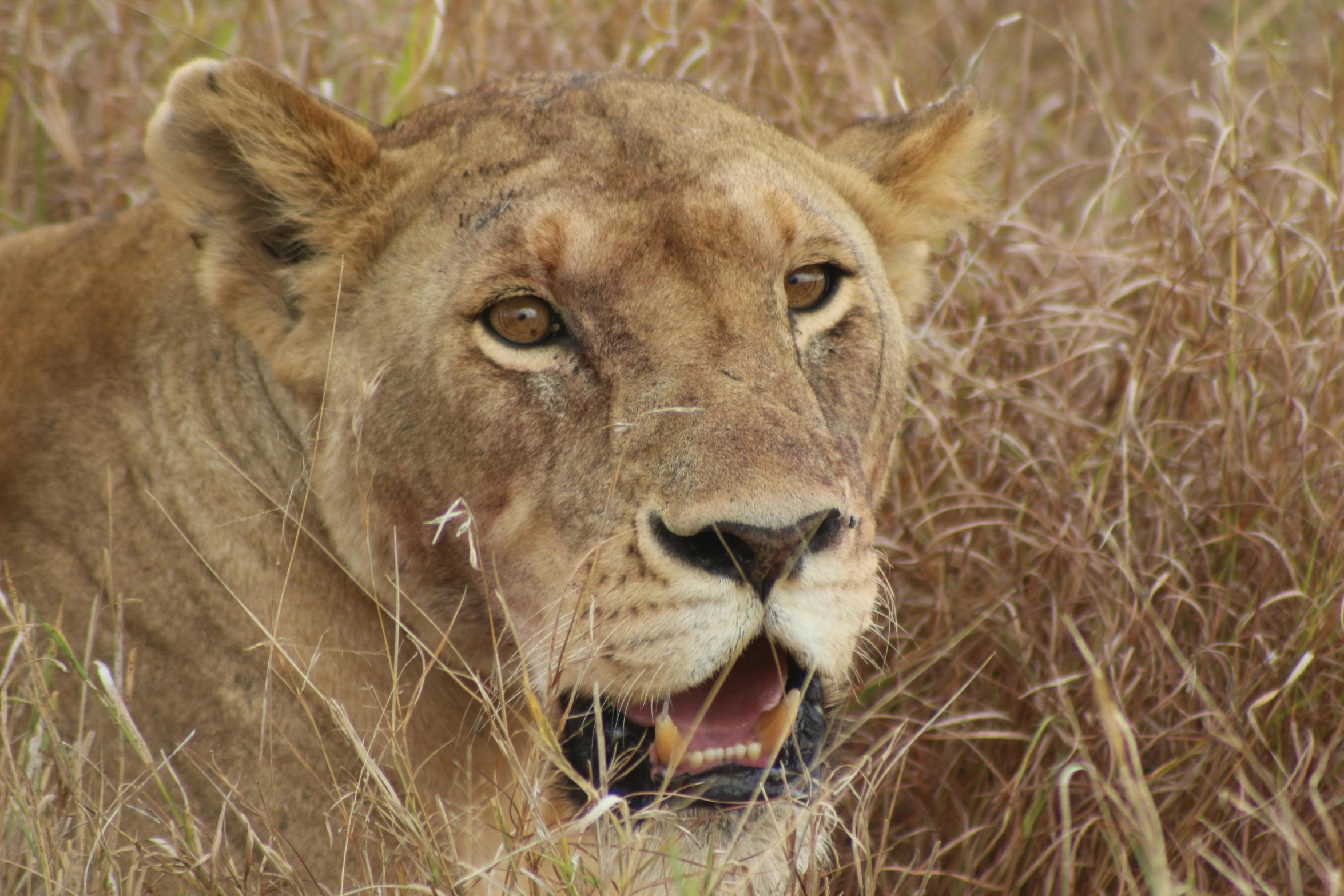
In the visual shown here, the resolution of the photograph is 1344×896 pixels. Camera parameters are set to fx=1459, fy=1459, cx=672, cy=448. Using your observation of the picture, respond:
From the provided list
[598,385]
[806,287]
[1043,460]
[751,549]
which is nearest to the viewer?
[751,549]

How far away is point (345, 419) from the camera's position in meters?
2.92

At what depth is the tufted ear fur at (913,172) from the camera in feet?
11.2

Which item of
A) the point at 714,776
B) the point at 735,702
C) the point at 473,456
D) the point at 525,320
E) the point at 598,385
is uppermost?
the point at 525,320

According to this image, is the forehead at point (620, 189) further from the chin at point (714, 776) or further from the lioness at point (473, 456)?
the chin at point (714, 776)

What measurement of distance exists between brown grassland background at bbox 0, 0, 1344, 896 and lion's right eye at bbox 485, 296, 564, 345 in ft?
3.26

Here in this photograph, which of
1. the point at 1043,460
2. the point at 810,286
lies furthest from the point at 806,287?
the point at 1043,460

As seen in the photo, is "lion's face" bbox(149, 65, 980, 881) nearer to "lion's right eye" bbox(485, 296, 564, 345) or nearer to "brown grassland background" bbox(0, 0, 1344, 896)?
"lion's right eye" bbox(485, 296, 564, 345)

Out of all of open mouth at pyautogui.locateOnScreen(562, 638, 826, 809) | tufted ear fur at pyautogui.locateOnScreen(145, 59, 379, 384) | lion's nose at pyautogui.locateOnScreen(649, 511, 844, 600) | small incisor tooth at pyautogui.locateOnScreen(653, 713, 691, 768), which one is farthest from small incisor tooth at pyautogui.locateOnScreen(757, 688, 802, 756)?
tufted ear fur at pyautogui.locateOnScreen(145, 59, 379, 384)

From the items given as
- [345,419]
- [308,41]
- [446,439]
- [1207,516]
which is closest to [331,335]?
[345,419]

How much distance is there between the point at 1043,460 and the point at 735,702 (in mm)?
1855

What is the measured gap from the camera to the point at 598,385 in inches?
107

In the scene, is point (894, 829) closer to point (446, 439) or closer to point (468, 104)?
point (446, 439)

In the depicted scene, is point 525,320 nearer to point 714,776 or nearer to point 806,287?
point 806,287

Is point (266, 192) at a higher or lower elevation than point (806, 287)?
higher
